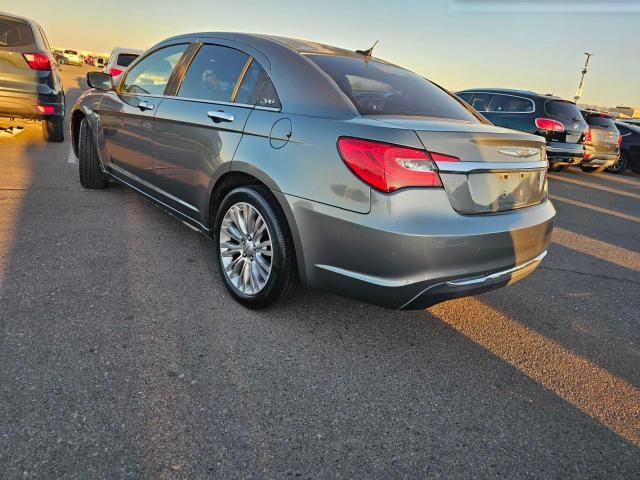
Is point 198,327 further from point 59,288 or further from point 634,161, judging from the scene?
point 634,161

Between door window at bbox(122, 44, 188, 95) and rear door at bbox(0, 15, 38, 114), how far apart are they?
3.31 m

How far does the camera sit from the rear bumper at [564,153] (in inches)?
367

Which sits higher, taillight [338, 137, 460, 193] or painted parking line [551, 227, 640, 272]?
taillight [338, 137, 460, 193]

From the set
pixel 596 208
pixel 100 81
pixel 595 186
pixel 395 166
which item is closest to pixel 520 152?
pixel 395 166

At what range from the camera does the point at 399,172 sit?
221 cm

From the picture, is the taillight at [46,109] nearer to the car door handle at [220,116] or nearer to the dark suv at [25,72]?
the dark suv at [25,72]

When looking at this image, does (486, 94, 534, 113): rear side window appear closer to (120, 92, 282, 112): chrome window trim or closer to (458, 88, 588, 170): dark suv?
(458, 88, 588, 170): dark suv

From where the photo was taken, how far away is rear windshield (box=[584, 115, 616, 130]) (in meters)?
11.1

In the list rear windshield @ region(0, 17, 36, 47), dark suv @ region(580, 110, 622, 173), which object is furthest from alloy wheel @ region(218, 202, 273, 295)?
dark suv @ region(580, 110, 622, 173)

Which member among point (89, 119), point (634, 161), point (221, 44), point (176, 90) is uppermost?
point (221, 44)

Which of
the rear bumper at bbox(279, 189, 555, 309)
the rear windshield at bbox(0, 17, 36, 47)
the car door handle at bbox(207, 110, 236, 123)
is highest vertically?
the rear windshield at bbox(0, 17, 36, 47)

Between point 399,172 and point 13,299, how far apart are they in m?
2.27

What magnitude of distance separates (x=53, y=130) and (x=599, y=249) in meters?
8.10

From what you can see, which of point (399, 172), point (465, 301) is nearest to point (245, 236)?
point (399, 172)
